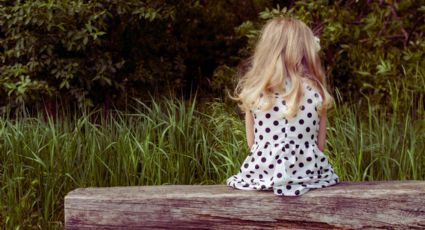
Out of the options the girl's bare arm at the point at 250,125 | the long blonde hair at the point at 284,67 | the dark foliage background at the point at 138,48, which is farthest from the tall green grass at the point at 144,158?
the long blonde hair at the point at 284,67

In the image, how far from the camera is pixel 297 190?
3.63m

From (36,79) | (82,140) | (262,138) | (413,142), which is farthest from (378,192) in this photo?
(36,79)

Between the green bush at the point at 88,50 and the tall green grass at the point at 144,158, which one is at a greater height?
the green bush at the point at 88,50

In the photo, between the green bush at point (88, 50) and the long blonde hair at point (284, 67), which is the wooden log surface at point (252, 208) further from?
the green bush at point (88, 50)

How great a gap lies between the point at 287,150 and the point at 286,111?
0.17 meters

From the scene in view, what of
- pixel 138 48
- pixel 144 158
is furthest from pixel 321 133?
pixel 138 48

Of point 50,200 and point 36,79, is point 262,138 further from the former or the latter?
point 36,79

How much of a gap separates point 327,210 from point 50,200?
2329 millimetres

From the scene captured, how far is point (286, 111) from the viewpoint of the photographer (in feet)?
12.1

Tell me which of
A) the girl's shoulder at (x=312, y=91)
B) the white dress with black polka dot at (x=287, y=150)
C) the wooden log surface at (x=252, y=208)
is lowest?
the wooden log surface at (x=252, y=208)

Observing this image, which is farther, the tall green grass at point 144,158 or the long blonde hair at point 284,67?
the tall green grass at point 144,158

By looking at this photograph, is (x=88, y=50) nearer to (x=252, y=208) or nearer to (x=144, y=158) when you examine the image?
(x=144, y=158)

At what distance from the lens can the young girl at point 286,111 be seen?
3.70 meters

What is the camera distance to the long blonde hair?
12.2 ft
